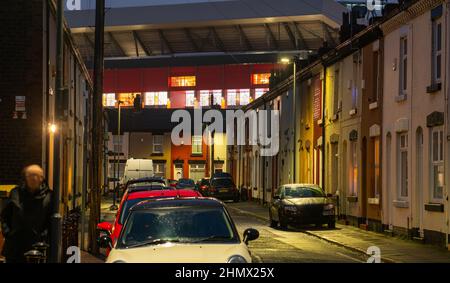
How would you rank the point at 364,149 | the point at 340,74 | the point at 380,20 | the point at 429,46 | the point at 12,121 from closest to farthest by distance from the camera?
the point at 12,121
the point at 429,46
the point at 380,20
the point at 364,149
the point at 340,74

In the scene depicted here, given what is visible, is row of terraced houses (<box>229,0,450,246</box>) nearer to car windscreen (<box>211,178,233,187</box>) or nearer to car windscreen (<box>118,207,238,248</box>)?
car windscreen (<box>118,207,238,248</box>)

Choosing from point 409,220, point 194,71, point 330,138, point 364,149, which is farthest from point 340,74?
point 194,71

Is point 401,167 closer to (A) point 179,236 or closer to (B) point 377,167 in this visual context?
(B) point 377,167

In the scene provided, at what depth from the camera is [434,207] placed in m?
24.1

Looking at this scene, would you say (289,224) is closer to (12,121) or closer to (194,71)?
(12,121)

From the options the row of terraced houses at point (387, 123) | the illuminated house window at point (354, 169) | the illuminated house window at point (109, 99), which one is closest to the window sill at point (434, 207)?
the row of terraced houses at point (387, 123)

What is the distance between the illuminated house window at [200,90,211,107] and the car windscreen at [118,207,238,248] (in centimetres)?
8235

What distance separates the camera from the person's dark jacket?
1174 cm

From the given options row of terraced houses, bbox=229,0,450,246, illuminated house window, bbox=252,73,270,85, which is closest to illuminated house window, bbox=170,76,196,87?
illuminated house window, bbox=252,73,270,85

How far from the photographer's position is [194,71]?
3787 inches

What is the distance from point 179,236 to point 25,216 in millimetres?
2040

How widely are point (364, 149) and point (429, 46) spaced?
8204 mm

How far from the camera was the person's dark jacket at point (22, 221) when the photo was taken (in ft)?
38.5

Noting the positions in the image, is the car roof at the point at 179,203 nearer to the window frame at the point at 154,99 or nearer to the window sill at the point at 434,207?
the window sill at the point at 434,207
